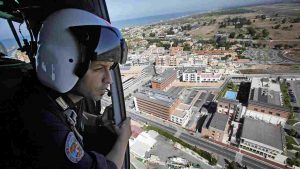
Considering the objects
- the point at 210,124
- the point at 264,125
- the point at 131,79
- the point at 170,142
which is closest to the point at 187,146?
the point at 170,142

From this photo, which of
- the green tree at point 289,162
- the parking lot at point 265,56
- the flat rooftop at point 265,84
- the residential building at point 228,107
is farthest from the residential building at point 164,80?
the parking lot at point 265,56

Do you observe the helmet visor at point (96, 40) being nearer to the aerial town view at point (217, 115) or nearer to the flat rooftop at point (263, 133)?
the aerial town view at point (217, 115)

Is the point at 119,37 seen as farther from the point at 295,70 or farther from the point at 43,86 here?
the point at 295,70

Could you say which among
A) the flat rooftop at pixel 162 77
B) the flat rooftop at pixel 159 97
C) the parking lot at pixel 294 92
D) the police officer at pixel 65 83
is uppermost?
the police officer at pixel 65 83

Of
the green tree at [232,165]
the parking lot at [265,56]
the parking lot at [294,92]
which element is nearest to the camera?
the green tree at [232,165]

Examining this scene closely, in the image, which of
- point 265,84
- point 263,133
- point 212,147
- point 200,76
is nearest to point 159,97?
point 212,147

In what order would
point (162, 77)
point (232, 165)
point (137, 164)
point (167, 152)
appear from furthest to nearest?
point (162, 77)
point (167, 152)
point (137, 164)
point (232, 165)

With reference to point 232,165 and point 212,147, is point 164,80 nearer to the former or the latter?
point 212,147
